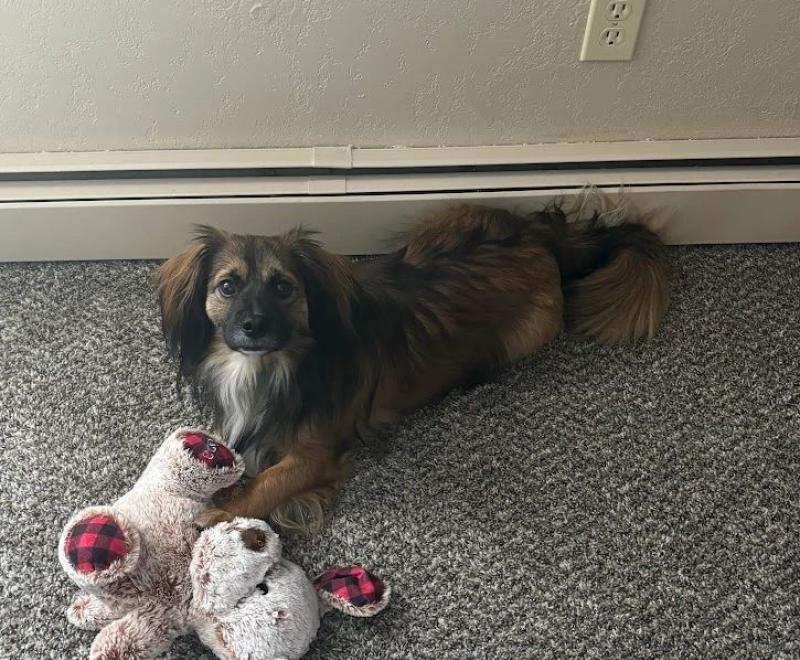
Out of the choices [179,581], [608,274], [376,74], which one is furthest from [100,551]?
[608,274]

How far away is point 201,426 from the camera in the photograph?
1.31 m

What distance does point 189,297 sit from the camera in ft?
3.71

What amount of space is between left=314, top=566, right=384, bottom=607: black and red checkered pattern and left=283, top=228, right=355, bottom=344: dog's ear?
34 cm

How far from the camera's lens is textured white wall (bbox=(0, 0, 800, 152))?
3.85 feet

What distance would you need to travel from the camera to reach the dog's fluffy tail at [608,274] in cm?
139

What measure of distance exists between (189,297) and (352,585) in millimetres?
483

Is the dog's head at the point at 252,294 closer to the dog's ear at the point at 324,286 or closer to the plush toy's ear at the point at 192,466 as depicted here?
the dog's ear at the point at 324,286

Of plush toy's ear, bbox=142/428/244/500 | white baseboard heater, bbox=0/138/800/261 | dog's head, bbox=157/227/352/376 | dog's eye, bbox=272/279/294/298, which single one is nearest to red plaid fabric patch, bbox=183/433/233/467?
plush toy's ear, bbox=142/428/244/500

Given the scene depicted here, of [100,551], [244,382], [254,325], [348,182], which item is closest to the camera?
[100,551]

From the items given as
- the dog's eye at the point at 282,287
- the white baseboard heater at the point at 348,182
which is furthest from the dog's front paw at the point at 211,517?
the white baseboard heater at the point at 348,182

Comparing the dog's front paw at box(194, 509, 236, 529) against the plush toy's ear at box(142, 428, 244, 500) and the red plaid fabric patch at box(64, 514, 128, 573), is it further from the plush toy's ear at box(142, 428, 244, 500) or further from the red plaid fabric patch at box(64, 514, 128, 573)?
the red plaid fabric patch at box(64, 514, 128, 573)

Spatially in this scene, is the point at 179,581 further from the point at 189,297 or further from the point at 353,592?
the point at 189,297

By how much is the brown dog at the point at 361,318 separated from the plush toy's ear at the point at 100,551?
16 centimetres

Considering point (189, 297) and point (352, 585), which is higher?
point (189, 297)
